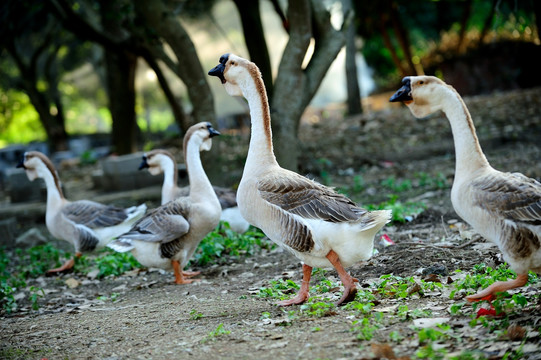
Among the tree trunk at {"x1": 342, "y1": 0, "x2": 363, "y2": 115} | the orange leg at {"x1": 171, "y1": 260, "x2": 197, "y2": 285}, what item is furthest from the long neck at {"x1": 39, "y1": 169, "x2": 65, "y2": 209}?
the tree trunk at {"x1": 342, "y1": 0, "x2": 363, "y2": 115}

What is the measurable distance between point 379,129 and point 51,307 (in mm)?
10568

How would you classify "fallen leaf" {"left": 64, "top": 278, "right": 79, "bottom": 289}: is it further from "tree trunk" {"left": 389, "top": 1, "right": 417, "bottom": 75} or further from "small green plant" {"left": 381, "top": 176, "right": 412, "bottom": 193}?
"tree trunk" {"left": 389, "top": 1, "right": 417, "bottom": 75}

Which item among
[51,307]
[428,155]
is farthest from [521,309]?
[428,155]

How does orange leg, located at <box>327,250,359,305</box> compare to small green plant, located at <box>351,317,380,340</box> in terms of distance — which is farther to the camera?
A: orange leg, located at <box>327,250,359,305</box>

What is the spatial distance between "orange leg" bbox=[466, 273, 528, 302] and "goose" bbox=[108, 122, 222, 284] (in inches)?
133

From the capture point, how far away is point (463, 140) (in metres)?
4.57

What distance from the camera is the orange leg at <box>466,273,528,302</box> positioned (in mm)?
4133

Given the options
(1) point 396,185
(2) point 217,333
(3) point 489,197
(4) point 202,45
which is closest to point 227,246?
(2) point 217,333

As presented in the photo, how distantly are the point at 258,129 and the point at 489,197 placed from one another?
2.11 meters

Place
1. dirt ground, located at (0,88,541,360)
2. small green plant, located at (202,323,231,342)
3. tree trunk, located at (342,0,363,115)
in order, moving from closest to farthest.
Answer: dirt ground, located at (0,88,541,360)
small green plant, located at (202,323,231,342)
tree trunk, located at (342,0,363,115)

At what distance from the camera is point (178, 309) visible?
215 inches

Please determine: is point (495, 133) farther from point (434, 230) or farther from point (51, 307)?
point (51, 307)

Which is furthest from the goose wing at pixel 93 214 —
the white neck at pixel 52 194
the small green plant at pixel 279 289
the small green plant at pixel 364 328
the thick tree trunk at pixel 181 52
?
the small green plant at pixel 364 328

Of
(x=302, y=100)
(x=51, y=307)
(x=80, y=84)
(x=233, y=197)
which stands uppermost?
(x=80, y=84)
